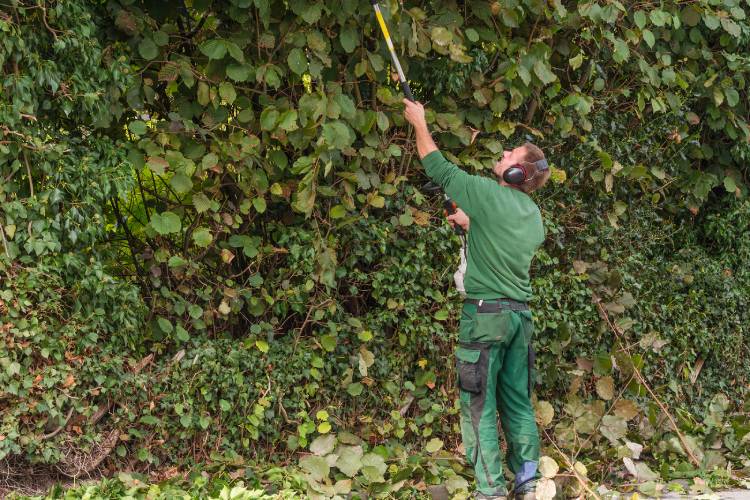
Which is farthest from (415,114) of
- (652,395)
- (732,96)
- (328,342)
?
(732,96)

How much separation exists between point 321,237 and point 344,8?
58.3 inches

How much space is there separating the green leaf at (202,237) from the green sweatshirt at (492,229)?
146 cm

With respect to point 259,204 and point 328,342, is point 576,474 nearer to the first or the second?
point 328,342

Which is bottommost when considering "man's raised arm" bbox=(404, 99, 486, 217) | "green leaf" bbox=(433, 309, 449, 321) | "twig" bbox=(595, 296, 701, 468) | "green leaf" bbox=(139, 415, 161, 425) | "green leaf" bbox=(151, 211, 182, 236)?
"twig" bbox=(595, 296, 701, 468)

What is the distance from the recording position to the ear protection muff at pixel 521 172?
5.59 meters

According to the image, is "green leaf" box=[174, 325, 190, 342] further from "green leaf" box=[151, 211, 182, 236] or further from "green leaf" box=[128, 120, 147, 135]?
"green leaf" box=[128, 120, 147, 135]

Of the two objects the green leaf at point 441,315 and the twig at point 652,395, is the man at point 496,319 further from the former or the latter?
the twig at point 652,395

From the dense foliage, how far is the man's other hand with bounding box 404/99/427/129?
11.2 inches

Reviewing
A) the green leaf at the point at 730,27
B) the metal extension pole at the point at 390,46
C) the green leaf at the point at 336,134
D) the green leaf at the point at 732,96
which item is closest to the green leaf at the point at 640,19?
the green leaf at the point at 730,27

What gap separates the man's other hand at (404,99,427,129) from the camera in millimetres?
5821

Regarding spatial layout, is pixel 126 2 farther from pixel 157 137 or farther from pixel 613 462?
pixel 613 462

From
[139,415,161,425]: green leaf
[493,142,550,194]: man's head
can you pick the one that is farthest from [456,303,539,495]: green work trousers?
[139,415,161,425]: green leaf

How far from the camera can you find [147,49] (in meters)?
5.65

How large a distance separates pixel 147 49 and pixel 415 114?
1.68m
